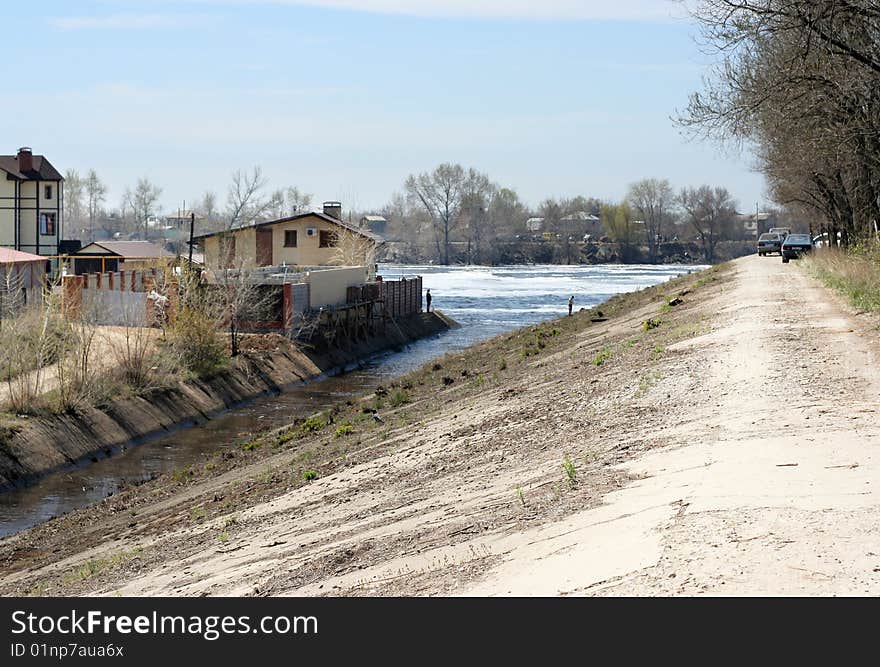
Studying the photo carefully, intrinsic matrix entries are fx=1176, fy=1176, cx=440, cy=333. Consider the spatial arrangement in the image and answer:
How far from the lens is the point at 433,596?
8789 millimetres

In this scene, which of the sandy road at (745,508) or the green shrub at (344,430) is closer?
the sandy road at (745,508)

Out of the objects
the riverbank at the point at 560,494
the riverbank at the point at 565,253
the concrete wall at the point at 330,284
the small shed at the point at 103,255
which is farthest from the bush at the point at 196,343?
the riverbank at the point at 565,253

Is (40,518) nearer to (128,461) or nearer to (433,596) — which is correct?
(128,461)

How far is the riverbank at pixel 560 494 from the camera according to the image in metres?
8.73

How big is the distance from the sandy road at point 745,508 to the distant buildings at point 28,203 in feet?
229

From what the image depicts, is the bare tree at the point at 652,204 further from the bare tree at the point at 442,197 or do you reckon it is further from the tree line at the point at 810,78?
the tree line at the point at 810,78

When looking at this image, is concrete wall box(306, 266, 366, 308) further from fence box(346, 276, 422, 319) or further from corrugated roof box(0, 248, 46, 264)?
corrugated roof box(0, 248, 46, 264)

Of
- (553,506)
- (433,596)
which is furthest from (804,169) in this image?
(433,596)

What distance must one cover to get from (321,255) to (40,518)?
5031 cm

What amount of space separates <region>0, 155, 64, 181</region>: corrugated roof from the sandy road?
70.8 meters

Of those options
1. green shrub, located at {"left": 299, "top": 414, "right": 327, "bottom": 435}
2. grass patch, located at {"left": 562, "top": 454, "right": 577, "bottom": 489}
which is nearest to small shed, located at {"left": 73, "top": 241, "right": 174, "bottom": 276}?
green shrub, located at {"left": 299, "top": 414, "right": 327, "bottom": 435}

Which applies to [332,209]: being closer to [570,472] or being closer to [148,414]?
[148,414]

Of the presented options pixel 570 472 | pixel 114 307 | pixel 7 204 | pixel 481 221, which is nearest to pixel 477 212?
pixel 481 221

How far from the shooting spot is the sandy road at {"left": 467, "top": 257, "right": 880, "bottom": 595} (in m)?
7.99
